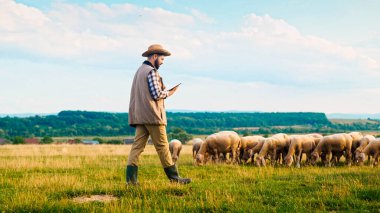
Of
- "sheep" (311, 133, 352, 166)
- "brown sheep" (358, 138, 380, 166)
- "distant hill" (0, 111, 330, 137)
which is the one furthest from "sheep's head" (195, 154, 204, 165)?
"distant hill" (0, 111, 330, 137)

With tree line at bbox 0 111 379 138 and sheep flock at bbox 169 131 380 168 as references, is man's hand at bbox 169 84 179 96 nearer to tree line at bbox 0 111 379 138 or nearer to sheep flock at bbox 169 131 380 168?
sheep flock at bbox 169 131 380 168

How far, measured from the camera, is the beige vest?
384 inches

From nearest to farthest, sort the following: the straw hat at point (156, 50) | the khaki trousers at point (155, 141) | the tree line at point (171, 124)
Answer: the khaki trousers at point (155, 141) < the straw hat at point (156, 50) < the tree line at point (171, 124)

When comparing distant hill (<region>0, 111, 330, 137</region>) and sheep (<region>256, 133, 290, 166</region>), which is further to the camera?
distant hill (<region>0, 111, 330, 137</region>)

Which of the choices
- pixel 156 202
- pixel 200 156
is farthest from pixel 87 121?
pixel 156 202

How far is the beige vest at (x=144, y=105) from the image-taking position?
9.74 meters

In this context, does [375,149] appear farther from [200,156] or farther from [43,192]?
[43,192]

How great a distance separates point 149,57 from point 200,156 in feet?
27.4

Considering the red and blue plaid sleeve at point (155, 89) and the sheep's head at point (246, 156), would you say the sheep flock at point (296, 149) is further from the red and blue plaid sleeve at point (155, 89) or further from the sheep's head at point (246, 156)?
the red and blue plaid sleeve at point (155, 89)

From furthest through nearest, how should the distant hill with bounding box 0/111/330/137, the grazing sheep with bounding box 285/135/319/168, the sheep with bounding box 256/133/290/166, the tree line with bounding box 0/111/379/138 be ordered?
the distant hill with bounding box 0/111/330/137
the tree line with bounding box 0/111/379/138
the sheep with bounding box 256/133/290/166
the grazing sheep with bounding box 285/135/319/168

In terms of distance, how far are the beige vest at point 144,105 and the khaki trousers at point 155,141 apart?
175 millimetres

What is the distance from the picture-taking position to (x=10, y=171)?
14.3m

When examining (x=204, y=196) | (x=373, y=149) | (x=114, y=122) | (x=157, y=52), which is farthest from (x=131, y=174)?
(x=114, y=122)

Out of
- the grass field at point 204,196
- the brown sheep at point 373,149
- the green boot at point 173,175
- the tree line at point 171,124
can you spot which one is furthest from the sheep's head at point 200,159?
the tree line at point 171,124
